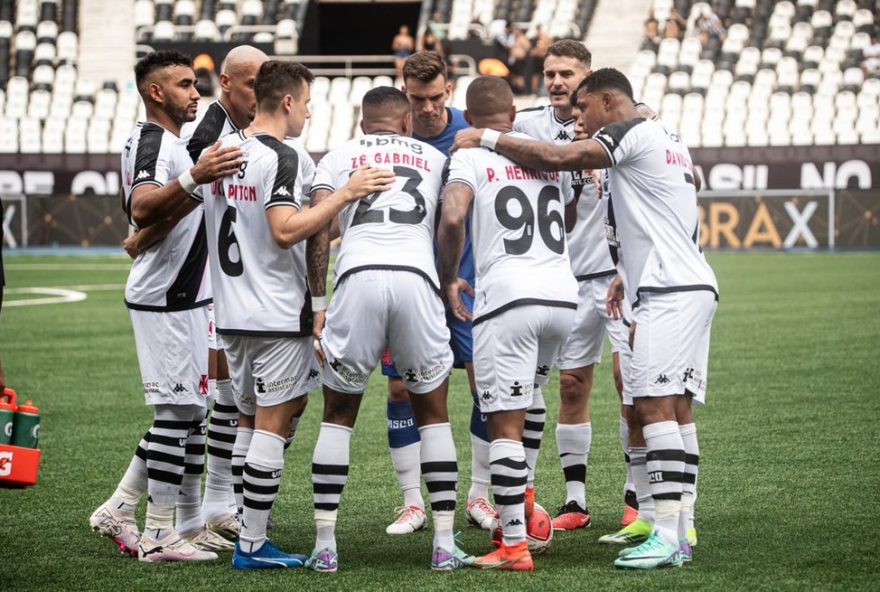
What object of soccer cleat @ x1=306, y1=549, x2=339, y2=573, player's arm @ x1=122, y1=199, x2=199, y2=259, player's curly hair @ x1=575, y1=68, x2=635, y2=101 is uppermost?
player's curly hair @ x1=575, y1=68, x2=635, y2=101

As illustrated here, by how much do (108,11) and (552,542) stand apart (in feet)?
111

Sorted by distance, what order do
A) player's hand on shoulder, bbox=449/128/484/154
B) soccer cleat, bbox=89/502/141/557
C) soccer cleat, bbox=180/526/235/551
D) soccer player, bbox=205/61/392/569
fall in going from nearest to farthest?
soccer player, bbox=205/61/392/569, player's hand on shoulder, bbox=449/128/484/154, soccer cleat, bbox=89/502/141/557, soccer cleat, bbox=180/526/235/551

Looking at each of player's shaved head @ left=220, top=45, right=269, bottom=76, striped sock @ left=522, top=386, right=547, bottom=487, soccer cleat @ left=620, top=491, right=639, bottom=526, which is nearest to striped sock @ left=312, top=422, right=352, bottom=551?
striped sock @ left=522, top=386, right=547, bottom=487

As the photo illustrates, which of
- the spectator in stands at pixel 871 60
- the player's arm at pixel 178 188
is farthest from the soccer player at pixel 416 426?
the spectator in stands at pixel 871 60

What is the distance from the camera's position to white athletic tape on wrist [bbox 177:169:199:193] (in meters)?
5.80

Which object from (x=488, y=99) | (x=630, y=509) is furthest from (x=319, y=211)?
(x=630, y=509)

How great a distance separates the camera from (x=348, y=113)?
3156 centimetres

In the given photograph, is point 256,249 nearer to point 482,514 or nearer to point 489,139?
point 489,139

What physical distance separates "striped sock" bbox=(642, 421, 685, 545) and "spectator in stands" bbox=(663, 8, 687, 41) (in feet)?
90.2

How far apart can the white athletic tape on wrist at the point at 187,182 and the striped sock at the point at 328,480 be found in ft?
4.13

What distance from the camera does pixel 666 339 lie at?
5.86 m

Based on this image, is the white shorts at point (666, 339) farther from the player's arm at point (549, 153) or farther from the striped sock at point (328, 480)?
the striped sock at point (328, 480)

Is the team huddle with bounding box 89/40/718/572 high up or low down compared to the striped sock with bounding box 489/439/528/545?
up

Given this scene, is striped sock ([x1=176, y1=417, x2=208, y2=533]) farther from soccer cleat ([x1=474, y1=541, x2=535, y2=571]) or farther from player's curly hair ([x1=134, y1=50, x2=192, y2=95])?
player's curly hair ([x1=134, y1=50, x2=192, y2=95])
